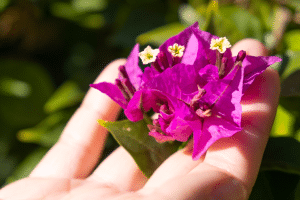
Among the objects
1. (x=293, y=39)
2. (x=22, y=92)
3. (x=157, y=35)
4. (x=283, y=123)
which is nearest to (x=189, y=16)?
(x=157, y=35)

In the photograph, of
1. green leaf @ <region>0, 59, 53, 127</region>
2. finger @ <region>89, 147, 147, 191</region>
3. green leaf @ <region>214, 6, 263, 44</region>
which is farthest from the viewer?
green leaf @ <region>0, 59, 53, 127</region>

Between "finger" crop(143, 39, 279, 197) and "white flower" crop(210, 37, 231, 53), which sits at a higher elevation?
"white flower" crop(210, 37, 231, 53)

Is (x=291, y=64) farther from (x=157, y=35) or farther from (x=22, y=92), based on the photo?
(x=22, y=92)

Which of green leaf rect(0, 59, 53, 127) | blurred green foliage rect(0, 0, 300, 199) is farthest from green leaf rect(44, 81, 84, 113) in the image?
green leaf rect(0, 59, 53, 127)

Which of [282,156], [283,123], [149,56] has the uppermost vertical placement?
[149,56]

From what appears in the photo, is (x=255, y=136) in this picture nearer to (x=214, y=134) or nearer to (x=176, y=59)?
(x=214, y=134)

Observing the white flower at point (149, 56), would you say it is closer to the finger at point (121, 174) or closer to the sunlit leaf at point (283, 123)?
the finger at point (121, 174)

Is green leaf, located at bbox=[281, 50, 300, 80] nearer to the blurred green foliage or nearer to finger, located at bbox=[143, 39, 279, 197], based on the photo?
the blurred green foliage
